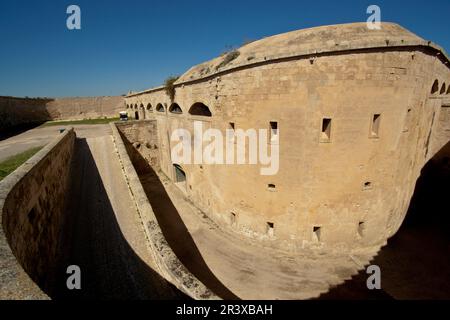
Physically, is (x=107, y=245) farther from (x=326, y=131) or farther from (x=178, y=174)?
(x=178, y=174)

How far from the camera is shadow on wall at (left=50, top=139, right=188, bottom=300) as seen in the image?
389 centimetres

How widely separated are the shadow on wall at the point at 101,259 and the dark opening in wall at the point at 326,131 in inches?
275

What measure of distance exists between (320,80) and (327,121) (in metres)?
1.51

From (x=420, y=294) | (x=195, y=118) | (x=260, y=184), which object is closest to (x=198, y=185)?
(x=195, y=118)

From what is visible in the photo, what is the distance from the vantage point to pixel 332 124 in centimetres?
770

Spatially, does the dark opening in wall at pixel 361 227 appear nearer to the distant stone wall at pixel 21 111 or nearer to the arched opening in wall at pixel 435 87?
the arched opening in wall at pixel 435 87

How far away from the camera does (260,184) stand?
9.17m

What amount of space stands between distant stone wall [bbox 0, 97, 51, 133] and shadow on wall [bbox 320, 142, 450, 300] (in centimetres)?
3339

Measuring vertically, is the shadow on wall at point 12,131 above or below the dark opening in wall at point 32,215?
above

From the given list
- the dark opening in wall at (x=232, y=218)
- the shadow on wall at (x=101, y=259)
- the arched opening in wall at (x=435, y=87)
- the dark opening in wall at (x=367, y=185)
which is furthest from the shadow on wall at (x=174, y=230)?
the arched opening in wall at (x=435, y=87)

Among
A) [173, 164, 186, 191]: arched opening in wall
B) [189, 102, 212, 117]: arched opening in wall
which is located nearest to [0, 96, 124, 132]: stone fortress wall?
[173, 164, 186, 191]: arched opening in wall

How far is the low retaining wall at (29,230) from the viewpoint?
7.47 feet

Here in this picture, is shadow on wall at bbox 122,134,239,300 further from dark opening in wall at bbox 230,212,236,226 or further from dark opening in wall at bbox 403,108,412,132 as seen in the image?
dark opening in wall at bbox 403,108,412,132

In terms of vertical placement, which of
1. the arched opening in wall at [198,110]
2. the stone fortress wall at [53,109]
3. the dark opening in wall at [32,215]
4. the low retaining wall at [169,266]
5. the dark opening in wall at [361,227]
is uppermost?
the stone fortress wall at [53,109]
